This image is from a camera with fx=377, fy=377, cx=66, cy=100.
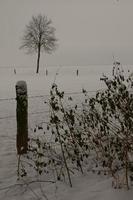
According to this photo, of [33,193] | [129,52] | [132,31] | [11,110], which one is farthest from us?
[132,31]

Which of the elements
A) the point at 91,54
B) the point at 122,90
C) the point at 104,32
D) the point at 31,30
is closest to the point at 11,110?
the point at 122,90

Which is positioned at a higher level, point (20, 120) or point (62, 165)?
point (20, 120)

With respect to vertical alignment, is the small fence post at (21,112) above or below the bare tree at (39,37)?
below

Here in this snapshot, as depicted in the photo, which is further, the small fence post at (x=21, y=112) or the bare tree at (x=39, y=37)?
the bare tree at (x=39, y=37)

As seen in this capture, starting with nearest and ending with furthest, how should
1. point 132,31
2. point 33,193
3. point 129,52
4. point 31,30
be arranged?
point 33,193
point 31,30
point 129,52
point 132,31

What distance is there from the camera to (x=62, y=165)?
577 cm

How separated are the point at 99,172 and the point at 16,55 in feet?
399

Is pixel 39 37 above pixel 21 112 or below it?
above

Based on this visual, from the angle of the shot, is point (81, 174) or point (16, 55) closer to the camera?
point (81, 174)

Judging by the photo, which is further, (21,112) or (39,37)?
(39,37)

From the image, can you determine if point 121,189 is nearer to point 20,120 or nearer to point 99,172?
point 99,172

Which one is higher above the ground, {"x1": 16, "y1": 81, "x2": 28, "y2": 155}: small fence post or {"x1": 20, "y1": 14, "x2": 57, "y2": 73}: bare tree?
{"x1": 20, "y1": 14, "x2": 57, "y2": 73}: bare tree

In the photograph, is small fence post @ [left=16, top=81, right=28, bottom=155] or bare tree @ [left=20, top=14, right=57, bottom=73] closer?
small fence post @ [left=16, top=81, right=28, bottom=155]

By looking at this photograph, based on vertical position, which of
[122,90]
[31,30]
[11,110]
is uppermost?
[31,30]
